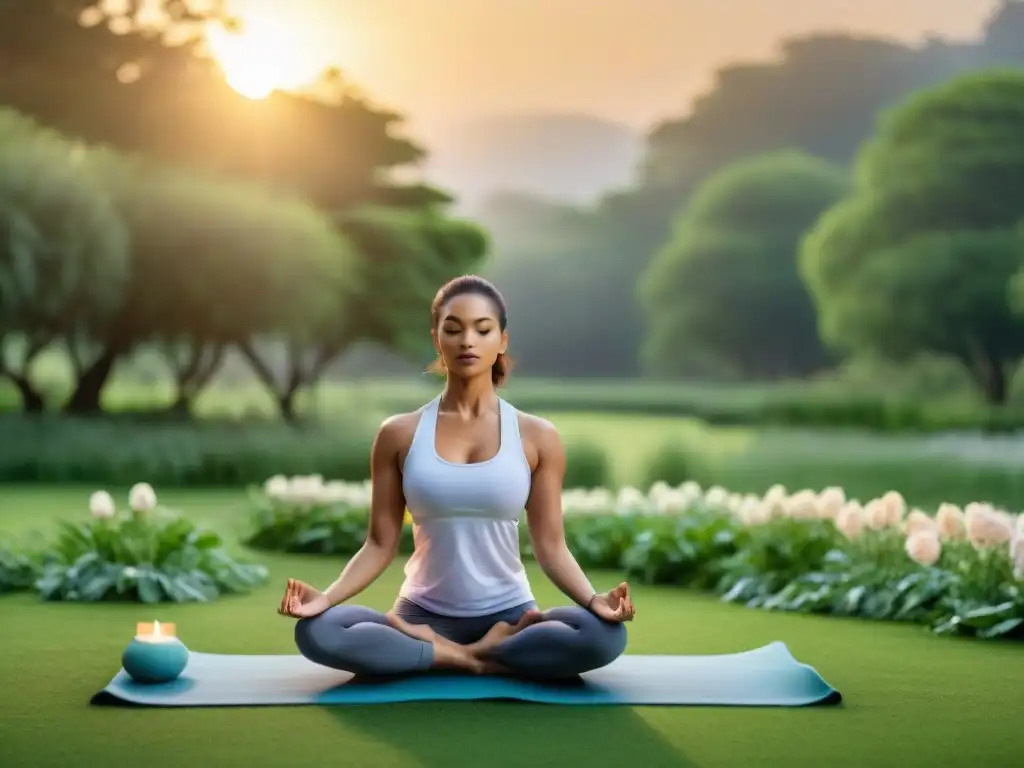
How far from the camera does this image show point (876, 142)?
10984 millimetres

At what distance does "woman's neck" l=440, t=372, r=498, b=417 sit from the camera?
14.3 ft

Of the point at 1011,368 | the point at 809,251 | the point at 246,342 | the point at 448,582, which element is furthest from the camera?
the point at 246,342

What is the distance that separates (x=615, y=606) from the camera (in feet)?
13.4

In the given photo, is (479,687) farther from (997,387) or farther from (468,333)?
(997,387)

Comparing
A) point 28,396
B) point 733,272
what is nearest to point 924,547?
point 733,272

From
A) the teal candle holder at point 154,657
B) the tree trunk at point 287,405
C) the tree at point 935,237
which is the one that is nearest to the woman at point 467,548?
the teal candle holder at point 154,657

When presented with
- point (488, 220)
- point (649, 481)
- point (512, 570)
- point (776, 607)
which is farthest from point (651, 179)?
point (512, 570)

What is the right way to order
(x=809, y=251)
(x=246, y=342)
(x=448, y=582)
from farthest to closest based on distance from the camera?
(x=246, y=342)
(x=809, y=251)
(x=448, y=582)

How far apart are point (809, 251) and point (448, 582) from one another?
7.51 metres

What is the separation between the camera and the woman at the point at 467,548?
4.13 m

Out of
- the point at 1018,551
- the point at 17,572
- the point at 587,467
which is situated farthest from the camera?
the point at 587,467

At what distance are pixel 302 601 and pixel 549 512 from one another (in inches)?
28.9

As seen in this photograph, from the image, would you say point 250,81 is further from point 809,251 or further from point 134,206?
point 809,251

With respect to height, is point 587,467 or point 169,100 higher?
point 169,100
